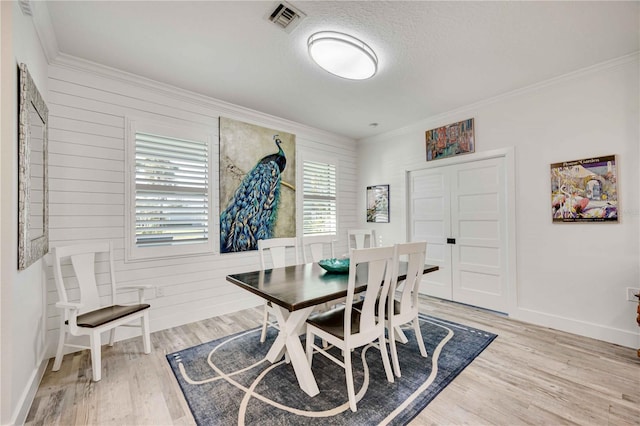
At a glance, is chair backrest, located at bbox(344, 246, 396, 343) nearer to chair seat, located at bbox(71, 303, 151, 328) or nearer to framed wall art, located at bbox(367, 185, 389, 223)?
chair seat, located at bbox(71, 303, 151, 328)

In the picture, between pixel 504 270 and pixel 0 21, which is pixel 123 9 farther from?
pixel 504 270

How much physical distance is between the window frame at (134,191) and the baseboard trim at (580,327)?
385cm

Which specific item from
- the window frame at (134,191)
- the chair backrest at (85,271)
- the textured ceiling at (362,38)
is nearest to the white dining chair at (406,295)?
the textured ceiling at (362,38)

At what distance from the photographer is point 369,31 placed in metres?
2.19

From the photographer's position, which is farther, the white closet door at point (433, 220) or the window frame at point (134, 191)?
the white closet door at point (433, 220)

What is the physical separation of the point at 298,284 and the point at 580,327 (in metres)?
3.02

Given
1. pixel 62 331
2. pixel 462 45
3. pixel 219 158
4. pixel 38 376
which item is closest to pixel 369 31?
pixel 462 45

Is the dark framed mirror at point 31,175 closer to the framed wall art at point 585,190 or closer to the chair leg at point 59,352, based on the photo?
the chair leg at point 59,352

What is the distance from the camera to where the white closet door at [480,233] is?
344 cm

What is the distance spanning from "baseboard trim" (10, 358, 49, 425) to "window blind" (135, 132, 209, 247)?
4.07 feet

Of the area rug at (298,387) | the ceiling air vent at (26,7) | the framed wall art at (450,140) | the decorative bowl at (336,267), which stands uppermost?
the ceiling air vent at (26,7)

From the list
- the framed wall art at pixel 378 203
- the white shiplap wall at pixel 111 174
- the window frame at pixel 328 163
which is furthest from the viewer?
the framed wall art at pixel 378 203

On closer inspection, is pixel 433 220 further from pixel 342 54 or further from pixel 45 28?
pixel 45 28

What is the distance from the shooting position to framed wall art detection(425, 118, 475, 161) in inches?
145
